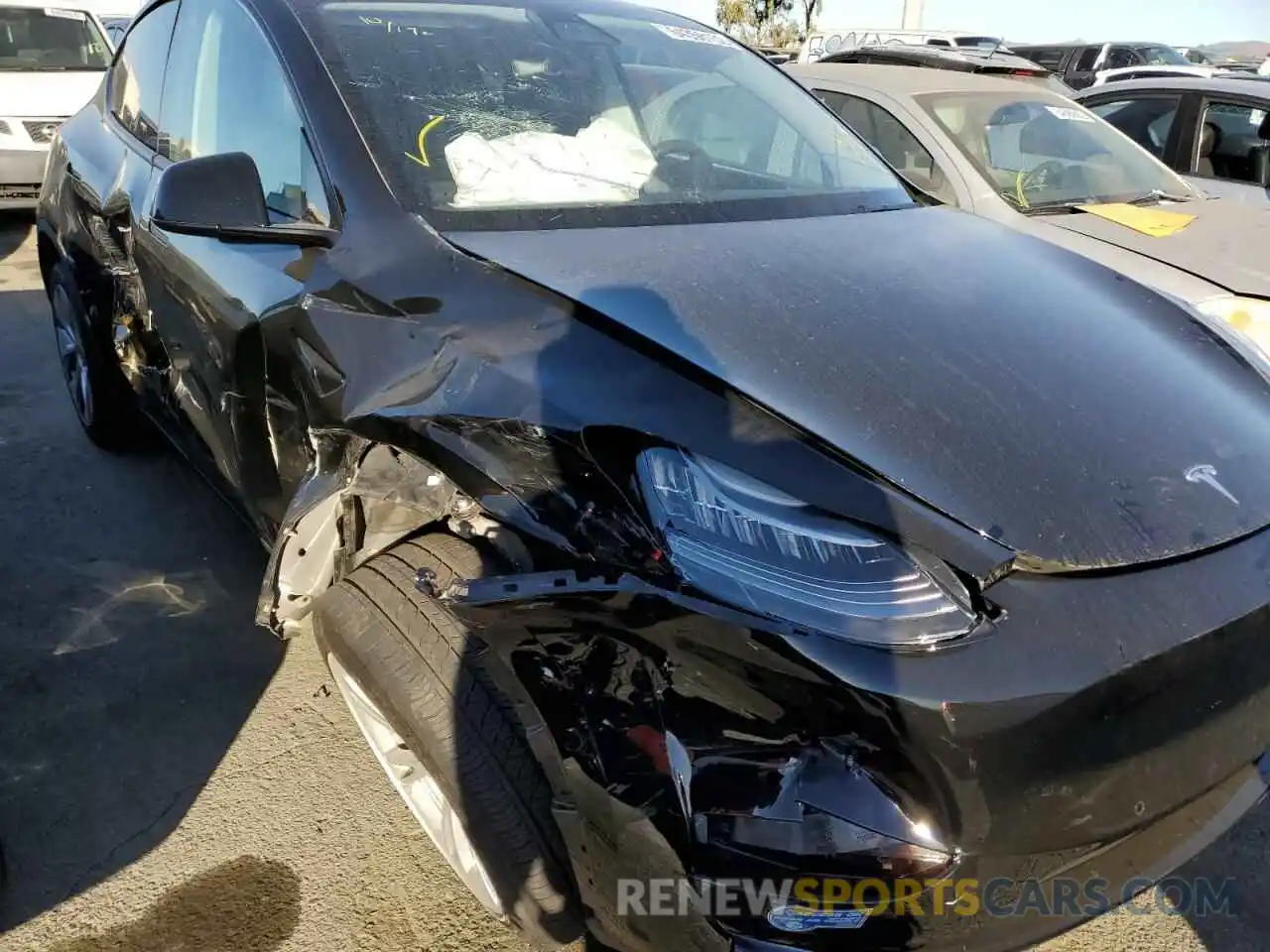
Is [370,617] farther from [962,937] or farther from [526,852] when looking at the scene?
[962,937]

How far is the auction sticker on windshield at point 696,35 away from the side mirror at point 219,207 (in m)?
1.56

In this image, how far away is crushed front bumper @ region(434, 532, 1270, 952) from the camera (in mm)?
1310

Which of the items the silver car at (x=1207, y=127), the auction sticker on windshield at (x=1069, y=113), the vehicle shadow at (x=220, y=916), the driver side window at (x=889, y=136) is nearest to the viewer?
the vehicle shadow at (x=220, y=916)

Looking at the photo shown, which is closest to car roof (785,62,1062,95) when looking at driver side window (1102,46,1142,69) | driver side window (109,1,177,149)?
driver side window (109,1,177,149)

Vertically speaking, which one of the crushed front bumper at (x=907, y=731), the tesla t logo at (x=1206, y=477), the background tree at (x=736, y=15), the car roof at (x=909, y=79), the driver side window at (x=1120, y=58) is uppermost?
the background tree at (x=736, y=15)

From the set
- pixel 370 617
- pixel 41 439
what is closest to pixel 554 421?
pixel 370 617

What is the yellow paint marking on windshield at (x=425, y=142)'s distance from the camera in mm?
2152

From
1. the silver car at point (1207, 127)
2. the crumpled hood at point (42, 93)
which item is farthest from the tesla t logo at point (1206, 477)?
the crumpled hood at point (42, 93)

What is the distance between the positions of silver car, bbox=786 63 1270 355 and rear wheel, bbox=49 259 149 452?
3330mm

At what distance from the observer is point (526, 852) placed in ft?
5.52

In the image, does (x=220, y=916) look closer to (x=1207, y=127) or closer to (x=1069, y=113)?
(x=1069, y=113)

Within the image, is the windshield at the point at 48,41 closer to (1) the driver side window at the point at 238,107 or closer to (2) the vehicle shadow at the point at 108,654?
(2) the vehicle shadow at the point at 108,654

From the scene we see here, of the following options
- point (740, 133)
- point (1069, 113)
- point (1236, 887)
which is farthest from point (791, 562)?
point (1069, 113)

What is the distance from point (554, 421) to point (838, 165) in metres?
1.72
